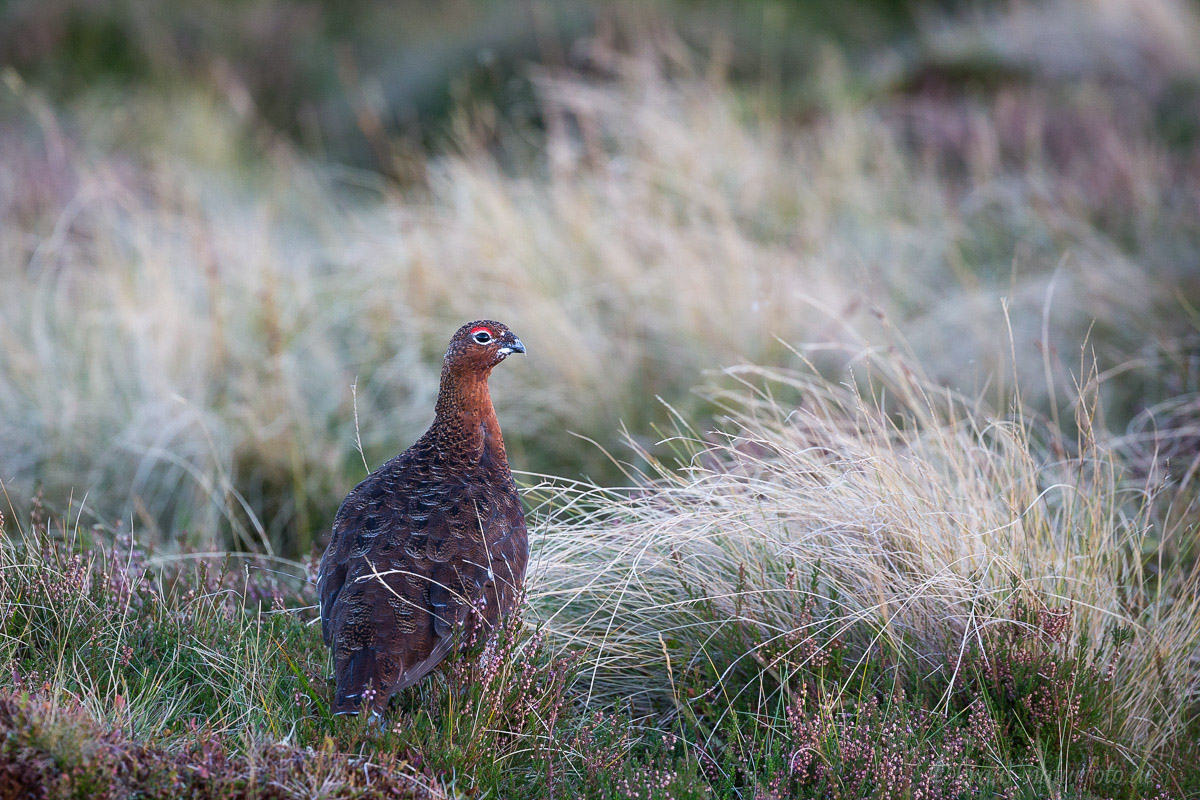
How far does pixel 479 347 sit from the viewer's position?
300 centimetres

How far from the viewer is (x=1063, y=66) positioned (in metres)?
10.3

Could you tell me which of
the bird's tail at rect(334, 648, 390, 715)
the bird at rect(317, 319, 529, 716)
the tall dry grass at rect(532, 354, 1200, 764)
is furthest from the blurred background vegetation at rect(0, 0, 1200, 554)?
the bird's tail at rect(334, 648, 390, 715)

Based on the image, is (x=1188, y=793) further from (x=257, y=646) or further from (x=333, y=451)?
(x=333, y=451)

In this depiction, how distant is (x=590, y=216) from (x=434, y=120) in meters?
4.80

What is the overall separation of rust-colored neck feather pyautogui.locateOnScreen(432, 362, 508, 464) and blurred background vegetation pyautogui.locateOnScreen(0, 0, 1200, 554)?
1.50ft

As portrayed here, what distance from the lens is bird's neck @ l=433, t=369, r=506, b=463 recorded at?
3.01 m

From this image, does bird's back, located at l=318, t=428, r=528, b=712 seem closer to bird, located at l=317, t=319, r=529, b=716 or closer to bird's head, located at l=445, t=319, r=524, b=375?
bird, located at l=317, t=319, r=529, b=716

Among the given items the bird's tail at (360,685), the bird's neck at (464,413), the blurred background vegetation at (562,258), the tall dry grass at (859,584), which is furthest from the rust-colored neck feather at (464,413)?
the bird's tail at (360,685)

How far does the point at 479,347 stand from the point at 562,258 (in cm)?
279

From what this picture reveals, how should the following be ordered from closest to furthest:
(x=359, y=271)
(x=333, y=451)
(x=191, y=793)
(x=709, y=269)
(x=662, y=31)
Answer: (x=191, y=793) < (x=333, y=451) < (x=709, y=269) < (x=359, y=271) < (x=662, y=31)

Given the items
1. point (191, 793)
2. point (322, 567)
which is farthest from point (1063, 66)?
point (191, 793)

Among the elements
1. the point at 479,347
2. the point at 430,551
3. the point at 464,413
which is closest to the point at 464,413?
the point at 464,413

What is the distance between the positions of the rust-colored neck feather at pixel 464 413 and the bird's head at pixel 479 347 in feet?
0.05

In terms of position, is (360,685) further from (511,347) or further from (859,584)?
(859,584)
